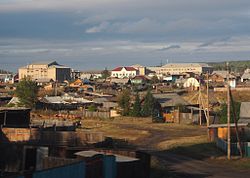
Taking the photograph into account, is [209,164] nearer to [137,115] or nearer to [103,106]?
[137,115]

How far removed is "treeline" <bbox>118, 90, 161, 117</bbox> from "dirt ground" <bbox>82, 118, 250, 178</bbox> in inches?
91.6

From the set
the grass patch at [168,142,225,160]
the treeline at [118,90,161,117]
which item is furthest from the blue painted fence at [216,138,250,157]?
the treeline at [118,90,161,117]

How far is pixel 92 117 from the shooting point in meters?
68.8

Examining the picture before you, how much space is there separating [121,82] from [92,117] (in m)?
75.5

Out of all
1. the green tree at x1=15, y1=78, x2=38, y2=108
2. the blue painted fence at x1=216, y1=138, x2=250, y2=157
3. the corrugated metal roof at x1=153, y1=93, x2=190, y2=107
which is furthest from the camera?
the green tree at x1=15, y1=78, x2=38, y2=108

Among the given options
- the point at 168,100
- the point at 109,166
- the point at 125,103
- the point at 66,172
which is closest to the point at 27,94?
the point at 125,103

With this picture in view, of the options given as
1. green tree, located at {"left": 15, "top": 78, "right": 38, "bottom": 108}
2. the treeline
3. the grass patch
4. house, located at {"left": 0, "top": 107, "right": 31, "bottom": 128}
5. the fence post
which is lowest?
the grass patch

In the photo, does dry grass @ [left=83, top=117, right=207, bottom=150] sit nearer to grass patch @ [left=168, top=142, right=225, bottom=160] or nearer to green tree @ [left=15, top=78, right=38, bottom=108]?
grass patch @ [left=168, top=142, right=225, bottom=160]

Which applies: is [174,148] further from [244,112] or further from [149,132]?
[244,112]

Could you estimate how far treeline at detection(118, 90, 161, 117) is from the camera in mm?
66625

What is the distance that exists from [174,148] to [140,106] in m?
27.7

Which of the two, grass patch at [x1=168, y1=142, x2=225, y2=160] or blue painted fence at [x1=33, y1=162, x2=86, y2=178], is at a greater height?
blue painted fence at [x1=33, y1=162, x2=86, y2=178]

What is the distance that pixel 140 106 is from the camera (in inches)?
2640

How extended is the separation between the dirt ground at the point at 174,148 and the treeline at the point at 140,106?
91.6 inches
